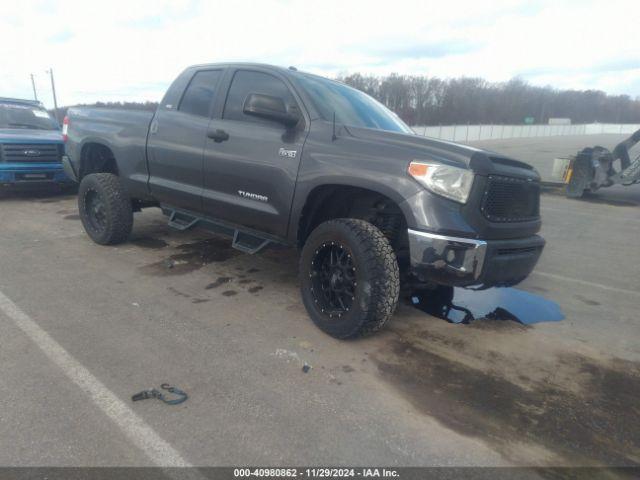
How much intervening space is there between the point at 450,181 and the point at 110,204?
13.1 feet

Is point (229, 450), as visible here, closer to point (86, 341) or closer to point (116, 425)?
point (116, 425)

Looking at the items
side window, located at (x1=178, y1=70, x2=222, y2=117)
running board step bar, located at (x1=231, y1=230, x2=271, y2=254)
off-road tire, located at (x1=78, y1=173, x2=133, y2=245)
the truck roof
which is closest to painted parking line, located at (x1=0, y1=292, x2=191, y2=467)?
running board step bar, located at (x1=231, y1=230, x2=271, y2=254)

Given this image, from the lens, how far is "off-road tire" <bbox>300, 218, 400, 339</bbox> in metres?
3.27

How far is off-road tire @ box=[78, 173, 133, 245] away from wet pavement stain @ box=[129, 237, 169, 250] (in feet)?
0.83

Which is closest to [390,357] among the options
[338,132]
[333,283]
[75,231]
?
[333,283]

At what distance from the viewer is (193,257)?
17.9 feet

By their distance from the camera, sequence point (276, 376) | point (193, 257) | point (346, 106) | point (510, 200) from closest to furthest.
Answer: point (276, 376), point (510, 200), point (346, 106), point (193, 257)

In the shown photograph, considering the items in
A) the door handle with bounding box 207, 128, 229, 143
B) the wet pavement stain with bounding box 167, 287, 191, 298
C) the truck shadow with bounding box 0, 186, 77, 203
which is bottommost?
the truck shadow with bounding box 0, 186, 77, 203

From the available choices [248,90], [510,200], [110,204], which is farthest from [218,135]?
[510,200]

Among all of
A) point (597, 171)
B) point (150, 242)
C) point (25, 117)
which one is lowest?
point (150, 242)

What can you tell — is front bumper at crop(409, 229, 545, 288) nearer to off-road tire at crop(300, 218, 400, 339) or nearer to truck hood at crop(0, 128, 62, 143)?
off-road tire at crop(300, 218, 400, 339)

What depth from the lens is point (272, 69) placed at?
4215mm

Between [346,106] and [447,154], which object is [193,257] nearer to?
[346,106]

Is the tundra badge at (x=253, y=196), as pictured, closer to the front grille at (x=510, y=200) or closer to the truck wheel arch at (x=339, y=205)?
the truck wheel arch at (x=339, y=205)
